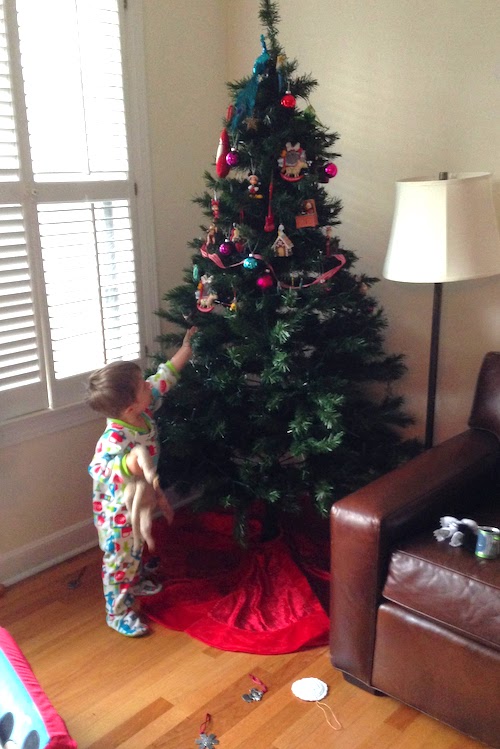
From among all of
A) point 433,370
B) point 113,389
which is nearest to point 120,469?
point 113,389

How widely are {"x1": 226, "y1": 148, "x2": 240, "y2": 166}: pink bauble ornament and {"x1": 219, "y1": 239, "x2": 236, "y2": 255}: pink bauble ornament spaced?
A: 25 cm

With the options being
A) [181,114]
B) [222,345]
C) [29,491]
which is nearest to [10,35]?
[181,114]

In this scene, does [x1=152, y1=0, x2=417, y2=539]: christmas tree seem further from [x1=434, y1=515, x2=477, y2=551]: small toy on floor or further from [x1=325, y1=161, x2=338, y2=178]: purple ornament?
[x1=434, y1=515, x2=477, y2=551]: small toy on floor

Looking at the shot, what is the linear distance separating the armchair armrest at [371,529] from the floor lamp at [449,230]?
24.1 inches

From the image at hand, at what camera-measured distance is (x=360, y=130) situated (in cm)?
270

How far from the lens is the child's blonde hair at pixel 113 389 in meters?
2.16

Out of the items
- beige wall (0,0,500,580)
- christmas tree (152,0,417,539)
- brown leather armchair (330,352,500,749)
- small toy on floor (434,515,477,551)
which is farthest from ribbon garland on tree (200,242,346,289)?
small toy on floor (434,515,477,551)

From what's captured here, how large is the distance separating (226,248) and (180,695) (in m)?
1.39

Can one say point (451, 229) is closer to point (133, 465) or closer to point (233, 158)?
point (233, 158)

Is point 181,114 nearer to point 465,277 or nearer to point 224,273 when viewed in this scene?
point 224,273

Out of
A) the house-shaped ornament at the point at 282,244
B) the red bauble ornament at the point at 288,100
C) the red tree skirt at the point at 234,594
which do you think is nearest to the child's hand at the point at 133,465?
the red tree skirt at the point at 234,594

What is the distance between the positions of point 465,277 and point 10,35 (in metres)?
1.68

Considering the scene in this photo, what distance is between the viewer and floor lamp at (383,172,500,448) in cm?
215

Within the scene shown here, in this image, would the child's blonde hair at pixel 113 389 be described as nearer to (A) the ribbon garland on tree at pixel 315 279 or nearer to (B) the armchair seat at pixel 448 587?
(A) the ribbon garland on tree at pixel 315 279
